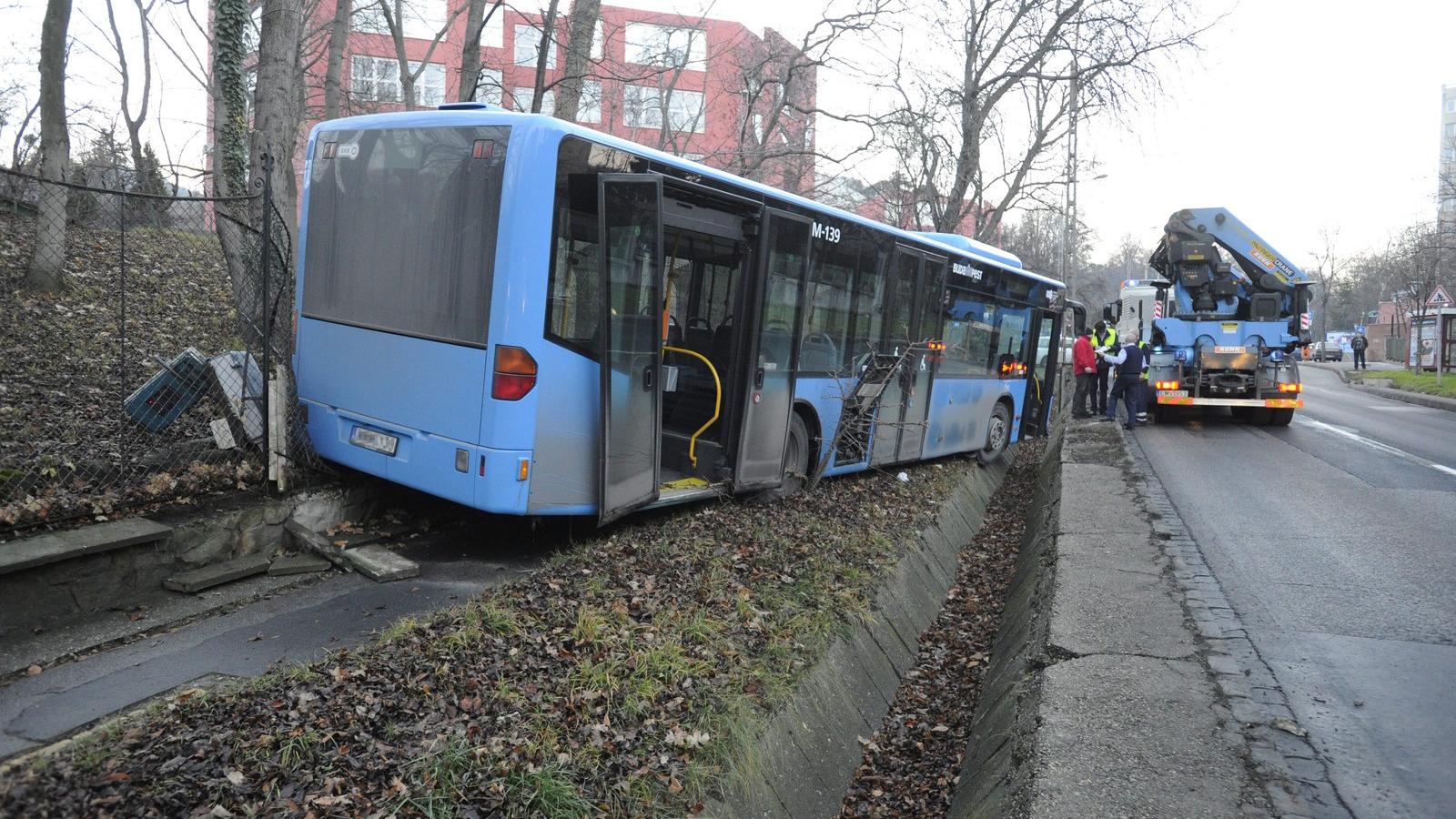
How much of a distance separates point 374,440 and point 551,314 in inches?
70.9

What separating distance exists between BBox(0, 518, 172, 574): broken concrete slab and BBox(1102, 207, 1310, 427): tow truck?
16.9m

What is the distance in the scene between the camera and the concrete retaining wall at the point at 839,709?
4539 mm

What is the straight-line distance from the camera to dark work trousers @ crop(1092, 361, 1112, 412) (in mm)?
19511

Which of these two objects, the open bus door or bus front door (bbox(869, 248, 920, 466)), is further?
bus front door (bbox(869, 248, 920, 466))

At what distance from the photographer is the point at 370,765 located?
3.62 metres

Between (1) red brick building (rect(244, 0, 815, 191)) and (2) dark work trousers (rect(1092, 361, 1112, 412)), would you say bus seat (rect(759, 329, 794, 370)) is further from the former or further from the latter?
(2) dark work trousers (rect(1092, 361, 1112, 412))

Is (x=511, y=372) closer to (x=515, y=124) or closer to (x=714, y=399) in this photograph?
(x=515, y=124)

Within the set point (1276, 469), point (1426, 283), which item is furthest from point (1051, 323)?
point (1426, 283)

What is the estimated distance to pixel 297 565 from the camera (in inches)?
259

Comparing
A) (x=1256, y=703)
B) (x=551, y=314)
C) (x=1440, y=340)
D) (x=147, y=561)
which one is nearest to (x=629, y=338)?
(x=551, y=314)

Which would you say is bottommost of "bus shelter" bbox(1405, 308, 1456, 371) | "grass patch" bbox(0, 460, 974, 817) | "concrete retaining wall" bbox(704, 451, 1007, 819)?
"concrete retaining wall" bbox(704, 451, 1007, 819)

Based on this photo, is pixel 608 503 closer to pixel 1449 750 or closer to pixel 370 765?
pixel 370 765

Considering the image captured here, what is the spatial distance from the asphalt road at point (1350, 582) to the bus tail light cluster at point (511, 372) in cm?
479

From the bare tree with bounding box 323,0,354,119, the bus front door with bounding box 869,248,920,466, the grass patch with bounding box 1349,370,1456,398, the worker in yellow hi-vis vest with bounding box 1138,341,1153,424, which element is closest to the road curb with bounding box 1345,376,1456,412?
the grass patch with bounding box 1349,370,1456,398
